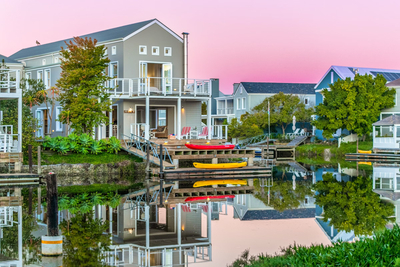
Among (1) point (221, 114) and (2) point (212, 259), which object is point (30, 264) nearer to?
(2) point (212, 259)

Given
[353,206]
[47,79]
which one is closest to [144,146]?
[47,79]

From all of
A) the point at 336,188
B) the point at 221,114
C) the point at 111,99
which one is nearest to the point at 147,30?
the point at 111,99

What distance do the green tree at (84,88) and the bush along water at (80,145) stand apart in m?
1.20

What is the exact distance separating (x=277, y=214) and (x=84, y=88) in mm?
16934

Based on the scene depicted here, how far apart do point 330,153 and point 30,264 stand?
126 feet

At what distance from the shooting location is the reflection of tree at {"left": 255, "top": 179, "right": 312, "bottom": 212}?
17.2m

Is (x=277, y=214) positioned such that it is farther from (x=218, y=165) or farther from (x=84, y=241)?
(x=218, y=165)

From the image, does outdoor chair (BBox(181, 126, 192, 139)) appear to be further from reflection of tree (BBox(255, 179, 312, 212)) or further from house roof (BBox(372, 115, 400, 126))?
house roof (BBox(372, 115, 400, 126))

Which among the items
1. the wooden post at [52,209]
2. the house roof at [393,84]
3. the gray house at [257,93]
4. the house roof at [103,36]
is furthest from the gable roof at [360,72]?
the wooden post at [52,209]

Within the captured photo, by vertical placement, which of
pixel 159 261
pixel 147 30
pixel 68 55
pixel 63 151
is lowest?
pixel 159 261

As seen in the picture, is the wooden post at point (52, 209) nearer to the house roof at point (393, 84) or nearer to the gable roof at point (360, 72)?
the house roof at point (393, 84)

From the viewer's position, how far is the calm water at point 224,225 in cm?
1052

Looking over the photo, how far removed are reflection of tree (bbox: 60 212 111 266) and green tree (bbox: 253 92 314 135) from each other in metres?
40.6

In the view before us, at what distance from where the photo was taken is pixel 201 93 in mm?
31859
